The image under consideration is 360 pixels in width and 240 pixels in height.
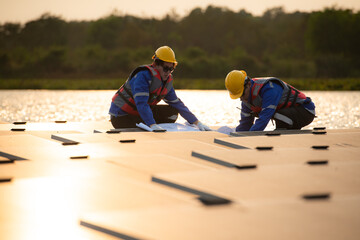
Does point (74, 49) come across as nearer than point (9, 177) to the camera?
No

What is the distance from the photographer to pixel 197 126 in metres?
7.05

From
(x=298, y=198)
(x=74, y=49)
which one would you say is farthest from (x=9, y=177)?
(x=74, y=49)

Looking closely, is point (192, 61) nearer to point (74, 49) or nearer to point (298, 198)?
point (74, 49)

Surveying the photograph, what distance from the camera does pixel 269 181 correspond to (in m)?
3.36

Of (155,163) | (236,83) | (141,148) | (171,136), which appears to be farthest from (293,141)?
(155,163)

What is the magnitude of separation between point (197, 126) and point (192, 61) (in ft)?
110

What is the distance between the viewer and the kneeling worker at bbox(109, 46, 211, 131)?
6.45 meters

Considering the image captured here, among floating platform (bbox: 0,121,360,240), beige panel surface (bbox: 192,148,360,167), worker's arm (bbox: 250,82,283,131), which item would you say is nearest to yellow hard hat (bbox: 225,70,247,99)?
worker's arm (bbox: 250,82,283,131)

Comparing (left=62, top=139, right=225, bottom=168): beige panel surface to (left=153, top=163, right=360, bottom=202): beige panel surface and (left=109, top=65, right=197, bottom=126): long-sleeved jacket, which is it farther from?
(left=109, top=65, right=197, bottom=126): long-sleeved jacket

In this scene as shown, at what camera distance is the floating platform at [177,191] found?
251cm

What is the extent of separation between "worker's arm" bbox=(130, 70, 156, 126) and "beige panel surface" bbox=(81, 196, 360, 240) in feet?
11.9

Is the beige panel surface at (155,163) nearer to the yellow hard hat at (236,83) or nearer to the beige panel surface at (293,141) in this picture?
the beige panel surface at (293,141)

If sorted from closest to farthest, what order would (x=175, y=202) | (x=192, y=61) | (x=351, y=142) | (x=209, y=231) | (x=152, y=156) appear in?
(x=209, y=231) < (x=175, y=202) < (x=152, y=156) < (x=351, y=142) < (x=192, y=61)

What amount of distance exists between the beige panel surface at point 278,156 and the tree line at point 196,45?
34.2m
